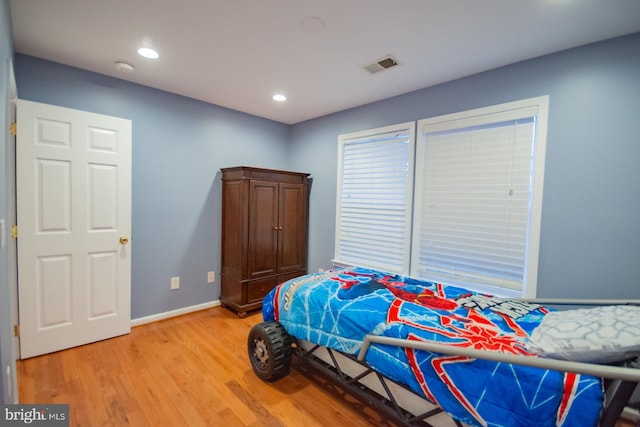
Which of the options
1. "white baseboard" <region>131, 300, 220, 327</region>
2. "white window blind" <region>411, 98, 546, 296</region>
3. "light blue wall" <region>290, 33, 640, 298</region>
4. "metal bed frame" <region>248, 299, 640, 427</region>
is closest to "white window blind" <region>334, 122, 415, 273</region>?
"white window blind" <region>411, 98, 546, 296</region>

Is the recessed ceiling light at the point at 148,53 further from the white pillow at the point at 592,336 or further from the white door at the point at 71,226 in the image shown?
the white pillow at the point at 592,336

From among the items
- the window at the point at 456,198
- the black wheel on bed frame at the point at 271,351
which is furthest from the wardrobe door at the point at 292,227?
the black wheel on bed frame at the point at 271,351

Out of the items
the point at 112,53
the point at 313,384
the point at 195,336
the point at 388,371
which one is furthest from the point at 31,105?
the point at 388,371

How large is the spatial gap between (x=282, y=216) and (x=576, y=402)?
2991mm

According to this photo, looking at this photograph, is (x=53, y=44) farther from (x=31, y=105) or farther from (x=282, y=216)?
(x=282, y=216)

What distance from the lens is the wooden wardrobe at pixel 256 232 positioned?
322 centimetres

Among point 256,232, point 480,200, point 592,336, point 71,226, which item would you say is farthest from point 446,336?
point 71,226

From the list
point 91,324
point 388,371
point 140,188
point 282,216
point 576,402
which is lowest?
point 91,324

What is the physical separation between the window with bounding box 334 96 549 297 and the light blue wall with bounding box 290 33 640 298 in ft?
0.33

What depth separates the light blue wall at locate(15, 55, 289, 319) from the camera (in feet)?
8.49

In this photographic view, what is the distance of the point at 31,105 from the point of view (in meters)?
2.24

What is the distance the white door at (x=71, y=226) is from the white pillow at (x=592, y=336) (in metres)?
3.24

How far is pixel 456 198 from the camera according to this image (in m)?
2.61

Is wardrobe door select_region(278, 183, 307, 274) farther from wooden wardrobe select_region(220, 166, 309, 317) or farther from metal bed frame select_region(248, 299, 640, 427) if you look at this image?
metal bed frame select_region(248, 299, 640, 427)
